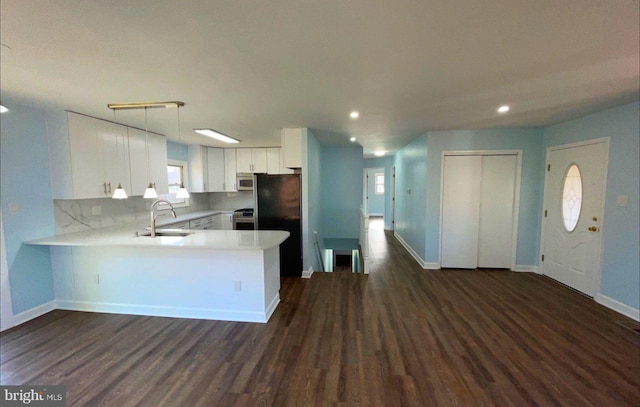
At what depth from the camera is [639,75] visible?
7.21 ft

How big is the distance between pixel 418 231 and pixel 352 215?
6.99 feet

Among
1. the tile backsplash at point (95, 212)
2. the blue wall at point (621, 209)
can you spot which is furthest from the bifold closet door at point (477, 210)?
the tile backsplash at point (95, 212)

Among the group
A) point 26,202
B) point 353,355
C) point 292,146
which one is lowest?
point 353,355

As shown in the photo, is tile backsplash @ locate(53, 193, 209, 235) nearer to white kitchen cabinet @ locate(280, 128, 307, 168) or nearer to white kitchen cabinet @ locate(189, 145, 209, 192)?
white kitchen cabinet @ locate(189, 145, 209, 192)

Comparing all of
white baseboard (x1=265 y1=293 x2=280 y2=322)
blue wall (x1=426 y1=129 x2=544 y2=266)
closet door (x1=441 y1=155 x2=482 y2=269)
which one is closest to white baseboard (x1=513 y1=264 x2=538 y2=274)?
blue wall (x1=426 y1=129 x2=544 y2=266)

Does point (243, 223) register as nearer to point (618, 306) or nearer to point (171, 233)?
point (171, 233)

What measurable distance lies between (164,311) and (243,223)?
8.98 feet

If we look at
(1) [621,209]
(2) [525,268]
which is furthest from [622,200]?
(2) [525,268]

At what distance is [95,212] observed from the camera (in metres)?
→ 3.74

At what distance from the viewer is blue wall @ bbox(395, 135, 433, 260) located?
472 centimetres

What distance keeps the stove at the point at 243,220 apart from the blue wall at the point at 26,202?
2.91 meters

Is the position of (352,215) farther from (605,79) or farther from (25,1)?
(25,1)

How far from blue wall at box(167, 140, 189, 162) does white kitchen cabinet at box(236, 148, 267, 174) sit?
1.11 meters

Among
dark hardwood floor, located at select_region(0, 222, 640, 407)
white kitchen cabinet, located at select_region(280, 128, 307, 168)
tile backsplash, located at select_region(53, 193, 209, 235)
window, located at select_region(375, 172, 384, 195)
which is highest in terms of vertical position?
white kitchen cabinet, located at select_region(280, 128, 307, 168)
